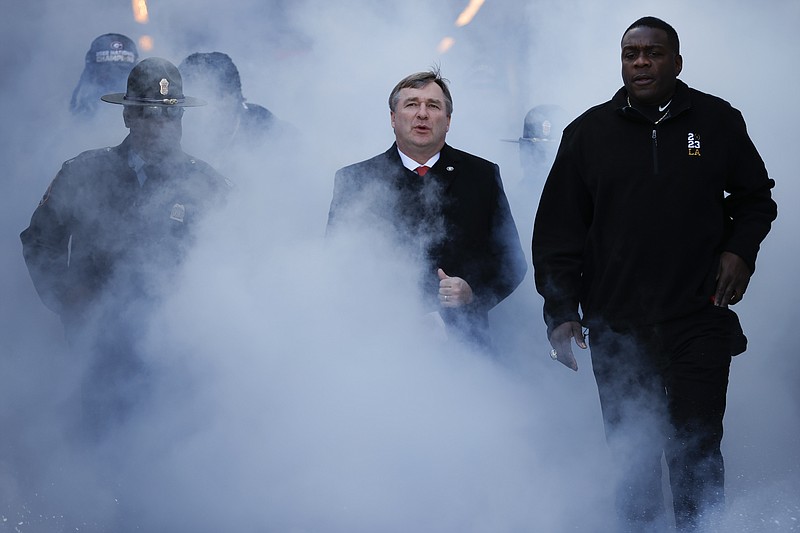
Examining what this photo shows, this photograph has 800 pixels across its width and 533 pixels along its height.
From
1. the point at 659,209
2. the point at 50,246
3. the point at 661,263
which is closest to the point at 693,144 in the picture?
the point at 659,209

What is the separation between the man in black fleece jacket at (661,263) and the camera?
122 inches

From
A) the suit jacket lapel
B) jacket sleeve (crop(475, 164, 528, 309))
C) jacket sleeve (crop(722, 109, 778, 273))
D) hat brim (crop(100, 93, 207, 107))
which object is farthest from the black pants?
hat brim (crop(100, 93, 207, 107))

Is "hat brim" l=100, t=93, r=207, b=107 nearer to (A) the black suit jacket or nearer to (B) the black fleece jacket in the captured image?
(A) the black suit jacket

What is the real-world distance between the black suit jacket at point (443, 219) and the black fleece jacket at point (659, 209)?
1.11 ft

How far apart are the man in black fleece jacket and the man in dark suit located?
358mm

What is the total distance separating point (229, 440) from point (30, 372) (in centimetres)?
94

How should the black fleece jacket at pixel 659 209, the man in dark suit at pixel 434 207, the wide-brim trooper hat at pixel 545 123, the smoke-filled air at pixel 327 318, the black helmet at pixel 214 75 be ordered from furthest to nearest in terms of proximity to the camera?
the wide-brim trooper hat at pixel 545 123, the black helmet at pixel 214 75, the man in dark suit at pixel 434 207, the smoke-filled air at pixel 327 318, the black fleece jacket at pixel 659 209

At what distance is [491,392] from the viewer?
139 inches

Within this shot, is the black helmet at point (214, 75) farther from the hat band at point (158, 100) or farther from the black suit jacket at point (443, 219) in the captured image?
the black suit jacket at point (443, 219)

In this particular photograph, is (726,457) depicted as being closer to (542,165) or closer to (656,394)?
(656,394)

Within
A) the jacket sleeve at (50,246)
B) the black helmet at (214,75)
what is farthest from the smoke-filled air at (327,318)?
the jacket sleeve at (50,246)

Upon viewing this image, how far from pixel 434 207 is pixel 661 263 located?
2.67ft

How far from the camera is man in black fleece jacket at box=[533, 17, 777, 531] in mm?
3094

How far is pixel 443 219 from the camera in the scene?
143 inches
